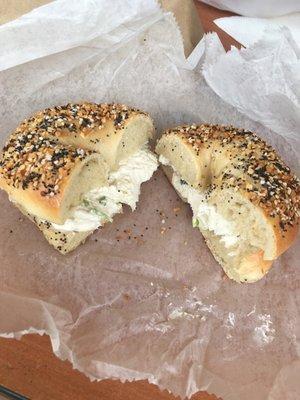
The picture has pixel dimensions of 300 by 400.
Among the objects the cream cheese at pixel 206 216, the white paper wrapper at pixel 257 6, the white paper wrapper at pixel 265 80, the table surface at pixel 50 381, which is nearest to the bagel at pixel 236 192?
the cream cheese at pixel 206 216

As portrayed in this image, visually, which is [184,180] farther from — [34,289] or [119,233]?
[34,289]

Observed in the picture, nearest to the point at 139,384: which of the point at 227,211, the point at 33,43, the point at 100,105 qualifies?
the point at 227,211

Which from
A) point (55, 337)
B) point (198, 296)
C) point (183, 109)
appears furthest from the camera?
point (183, 109)

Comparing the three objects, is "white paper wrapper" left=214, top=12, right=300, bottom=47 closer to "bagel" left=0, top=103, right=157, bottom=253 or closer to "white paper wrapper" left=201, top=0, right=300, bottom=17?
"white paper wrapper" left=201, top=0, right=300, bottom=17

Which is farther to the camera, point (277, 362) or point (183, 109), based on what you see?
point (183, 109)

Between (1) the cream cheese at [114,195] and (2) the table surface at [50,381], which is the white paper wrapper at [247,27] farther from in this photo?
(2) the table surface at [50,381]

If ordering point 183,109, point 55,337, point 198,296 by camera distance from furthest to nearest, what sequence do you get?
point 183,109, point 198,296, point 55,337
